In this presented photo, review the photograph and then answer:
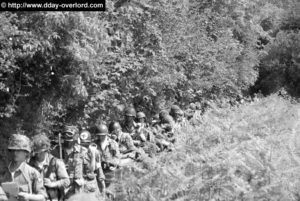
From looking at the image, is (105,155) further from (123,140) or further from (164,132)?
(164,132)

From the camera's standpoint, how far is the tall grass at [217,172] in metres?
5.52

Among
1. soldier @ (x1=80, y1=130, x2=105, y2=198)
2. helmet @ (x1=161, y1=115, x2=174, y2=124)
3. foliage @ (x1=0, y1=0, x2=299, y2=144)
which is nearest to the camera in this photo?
soldier @ (x1=80, y1=130, x2=105, y2=198)

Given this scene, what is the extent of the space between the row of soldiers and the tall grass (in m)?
0.42

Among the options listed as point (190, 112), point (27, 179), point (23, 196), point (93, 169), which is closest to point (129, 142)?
point (93, 169)

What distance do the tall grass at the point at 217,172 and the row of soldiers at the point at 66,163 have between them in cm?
42

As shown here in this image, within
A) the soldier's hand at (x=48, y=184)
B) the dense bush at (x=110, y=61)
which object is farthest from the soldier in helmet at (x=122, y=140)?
the soldier's hand at (x=48, y=184)

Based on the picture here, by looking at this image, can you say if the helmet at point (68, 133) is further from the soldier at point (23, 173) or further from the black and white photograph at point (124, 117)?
the soldier at point (23, 173)

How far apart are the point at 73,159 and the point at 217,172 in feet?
6.89

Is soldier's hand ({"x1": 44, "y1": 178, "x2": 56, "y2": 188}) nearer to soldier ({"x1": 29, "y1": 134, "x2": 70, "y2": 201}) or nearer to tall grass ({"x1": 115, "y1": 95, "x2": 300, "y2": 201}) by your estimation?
soldier ({"x1": 29, "y1": 134, "x2": 70, "y2": 201})

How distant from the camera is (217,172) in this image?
5910mm

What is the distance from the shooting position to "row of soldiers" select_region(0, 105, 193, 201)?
569 cm

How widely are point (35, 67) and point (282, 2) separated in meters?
36.2

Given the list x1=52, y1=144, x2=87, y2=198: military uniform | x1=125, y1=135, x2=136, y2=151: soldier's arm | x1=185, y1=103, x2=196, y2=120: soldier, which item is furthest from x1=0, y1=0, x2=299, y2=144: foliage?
x1=52, y1=144, x2=87, y2=198: military uniform

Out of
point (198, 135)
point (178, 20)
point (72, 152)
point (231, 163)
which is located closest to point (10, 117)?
point (72, 152)
